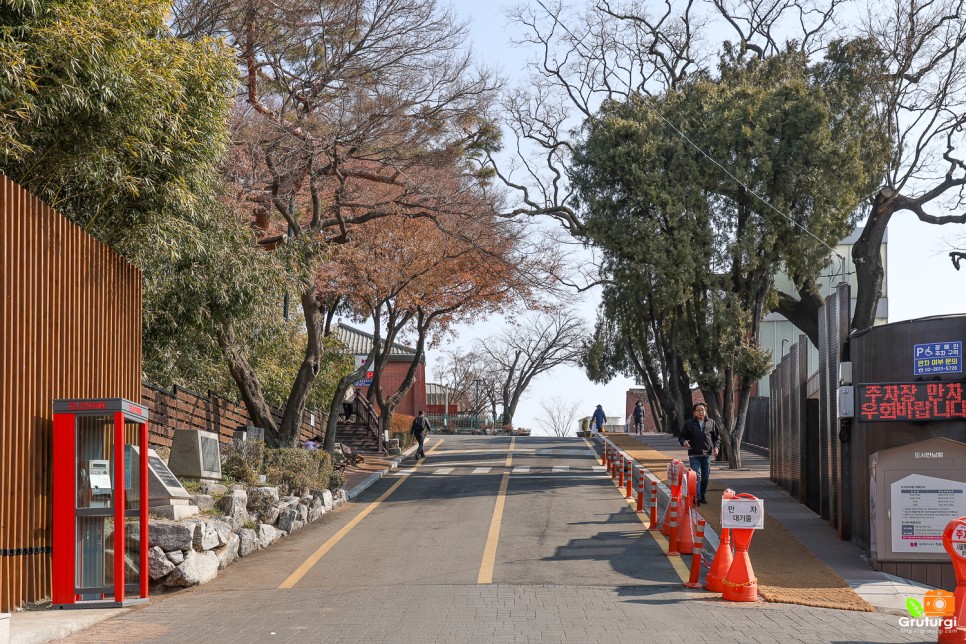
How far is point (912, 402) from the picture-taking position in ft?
45.3

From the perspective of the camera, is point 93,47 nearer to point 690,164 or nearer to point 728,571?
point 728,571

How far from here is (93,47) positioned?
36.4 feet

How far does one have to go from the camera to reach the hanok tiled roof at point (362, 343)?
6838 cm

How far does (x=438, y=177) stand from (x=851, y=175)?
12020 mm

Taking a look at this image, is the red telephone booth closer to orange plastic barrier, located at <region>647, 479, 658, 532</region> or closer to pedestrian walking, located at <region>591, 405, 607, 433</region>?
orange plastic barrier, located at <region>647, 479, 658, 532</region>

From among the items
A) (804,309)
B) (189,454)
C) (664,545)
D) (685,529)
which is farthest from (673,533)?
(804,309)

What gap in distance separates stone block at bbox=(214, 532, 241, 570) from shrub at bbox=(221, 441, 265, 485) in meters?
3.63

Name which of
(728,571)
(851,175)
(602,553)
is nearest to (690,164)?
(851,175)

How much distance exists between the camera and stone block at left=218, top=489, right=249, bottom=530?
51.1 ft

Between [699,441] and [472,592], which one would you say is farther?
[699,441]

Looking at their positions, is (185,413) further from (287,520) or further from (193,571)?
(193,571)

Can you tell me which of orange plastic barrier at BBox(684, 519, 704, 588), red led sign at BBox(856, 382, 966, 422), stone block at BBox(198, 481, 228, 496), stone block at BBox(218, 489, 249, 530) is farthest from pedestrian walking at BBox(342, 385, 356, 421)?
orange plastic barrier at BBox(684, 519, 704, 588)

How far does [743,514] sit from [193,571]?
694 centimetres

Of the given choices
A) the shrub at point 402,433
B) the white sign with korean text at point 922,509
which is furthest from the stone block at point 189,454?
the shrub at point 402,433
